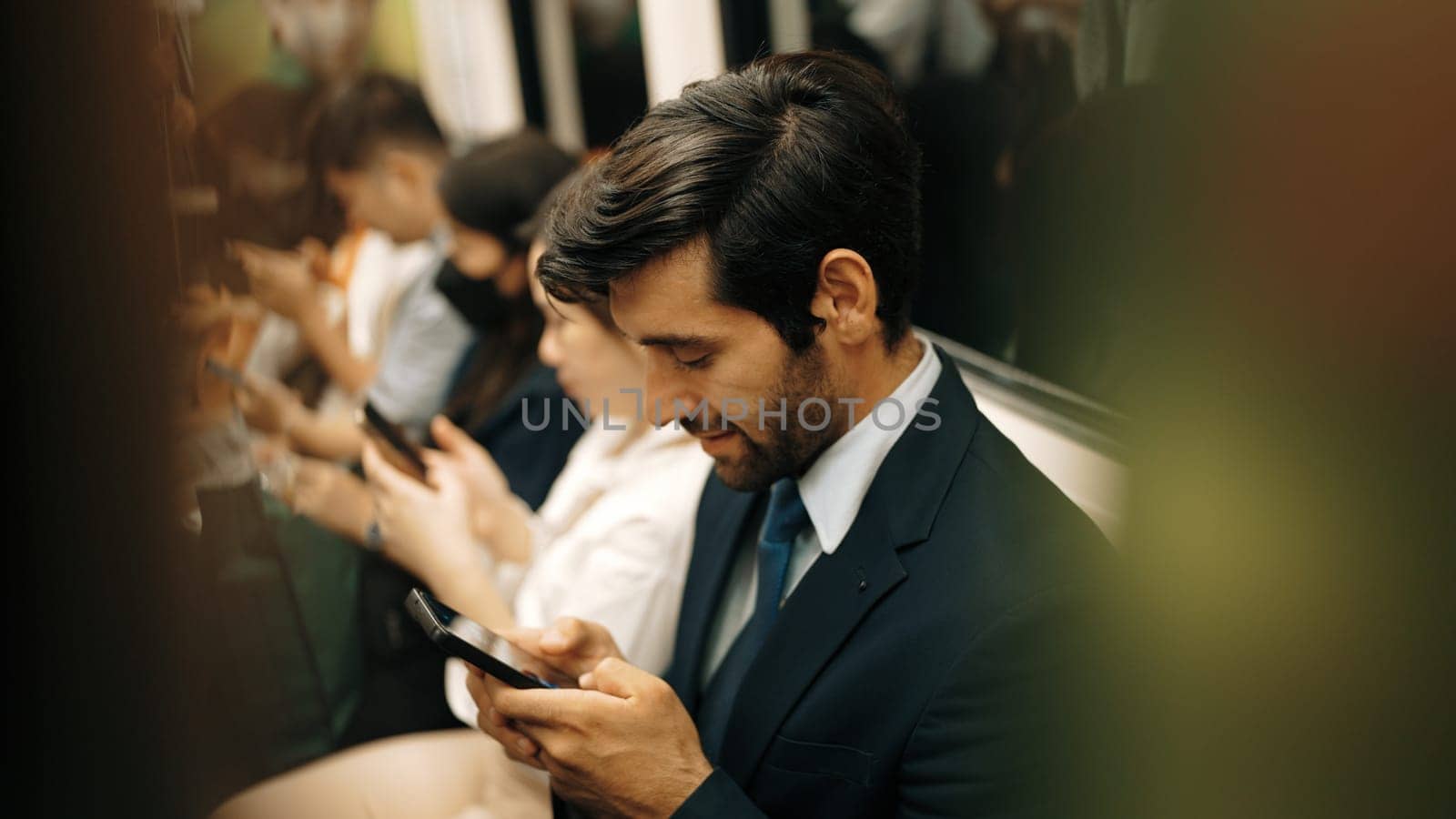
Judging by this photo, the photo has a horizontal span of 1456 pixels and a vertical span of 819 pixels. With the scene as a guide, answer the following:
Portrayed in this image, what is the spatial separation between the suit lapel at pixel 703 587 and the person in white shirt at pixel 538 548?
10 cm

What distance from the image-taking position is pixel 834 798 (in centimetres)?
90

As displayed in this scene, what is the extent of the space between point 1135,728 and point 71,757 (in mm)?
518

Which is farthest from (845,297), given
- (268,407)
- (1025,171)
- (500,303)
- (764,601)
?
(500,303)

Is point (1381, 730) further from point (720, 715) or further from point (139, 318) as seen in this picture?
point (720, 715)

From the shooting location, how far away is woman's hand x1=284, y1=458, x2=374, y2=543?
4.72ft

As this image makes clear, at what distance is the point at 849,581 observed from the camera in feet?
3.04

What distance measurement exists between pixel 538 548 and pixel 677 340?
90 centimetres

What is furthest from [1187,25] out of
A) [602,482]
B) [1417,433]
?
[602,482]

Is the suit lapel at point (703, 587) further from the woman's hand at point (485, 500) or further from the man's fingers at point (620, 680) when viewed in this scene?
the woman's hand at point (485, 500)

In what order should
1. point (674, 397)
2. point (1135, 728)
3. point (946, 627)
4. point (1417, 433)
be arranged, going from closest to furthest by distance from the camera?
point (1417, 433), point (1135, 728), point (946, 627), point (674, 397)

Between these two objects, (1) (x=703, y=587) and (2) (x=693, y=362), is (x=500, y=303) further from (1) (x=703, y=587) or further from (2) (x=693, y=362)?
(2) (x=693, y=362)

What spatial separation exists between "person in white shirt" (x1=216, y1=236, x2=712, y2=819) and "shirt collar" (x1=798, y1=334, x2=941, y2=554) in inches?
8.4

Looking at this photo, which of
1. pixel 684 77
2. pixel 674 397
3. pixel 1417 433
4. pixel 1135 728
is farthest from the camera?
pixel 684 77

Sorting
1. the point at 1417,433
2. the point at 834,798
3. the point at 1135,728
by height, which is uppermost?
the point at 1417,433
